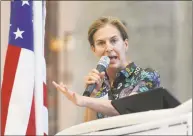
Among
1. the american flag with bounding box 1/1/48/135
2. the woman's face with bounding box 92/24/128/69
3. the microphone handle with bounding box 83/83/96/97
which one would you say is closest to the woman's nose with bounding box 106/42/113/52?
the woman's face with bounding box 92/24/128/69

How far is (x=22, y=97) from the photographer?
1005 millimetres

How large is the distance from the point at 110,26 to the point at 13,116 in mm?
475

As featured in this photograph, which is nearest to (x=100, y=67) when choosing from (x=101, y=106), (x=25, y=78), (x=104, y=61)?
(x=104, y=61)

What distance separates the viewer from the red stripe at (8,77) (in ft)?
3.35

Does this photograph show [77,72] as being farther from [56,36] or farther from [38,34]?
[38,34]

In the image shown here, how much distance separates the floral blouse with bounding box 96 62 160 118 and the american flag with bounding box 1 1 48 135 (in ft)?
0.93

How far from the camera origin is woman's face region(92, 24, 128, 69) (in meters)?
1.30

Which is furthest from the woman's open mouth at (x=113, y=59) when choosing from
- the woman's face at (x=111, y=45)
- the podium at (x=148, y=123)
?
the podium at (x=148, y=123)

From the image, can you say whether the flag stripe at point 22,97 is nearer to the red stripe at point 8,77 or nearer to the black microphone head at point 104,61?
the red stripe at point 8,77

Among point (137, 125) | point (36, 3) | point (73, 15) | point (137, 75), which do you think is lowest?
point (137, 125)

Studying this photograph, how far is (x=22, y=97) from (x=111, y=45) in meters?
0.39

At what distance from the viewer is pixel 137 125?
938 mm

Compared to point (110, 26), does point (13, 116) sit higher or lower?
lower

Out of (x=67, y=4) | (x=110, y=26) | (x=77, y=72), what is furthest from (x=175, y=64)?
(x=110, y=26)
